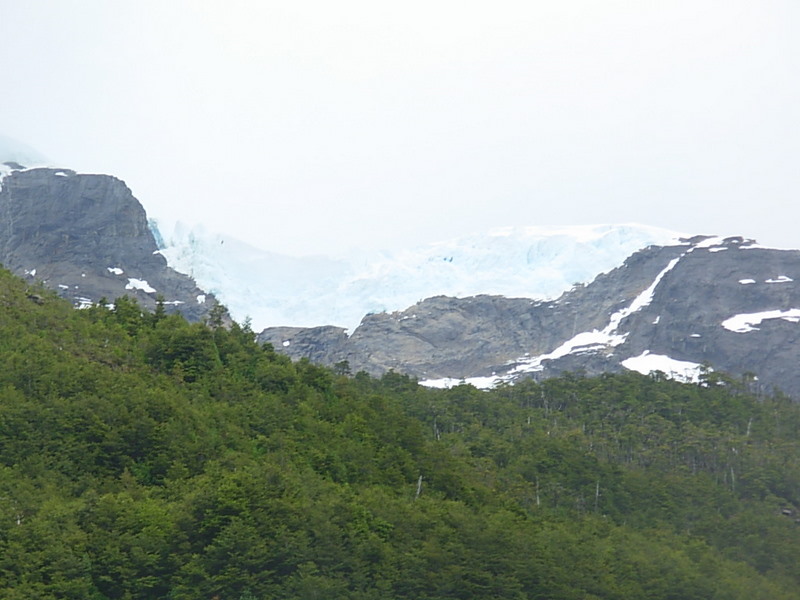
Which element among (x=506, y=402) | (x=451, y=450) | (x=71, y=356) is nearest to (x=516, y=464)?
(x=451, y=450)

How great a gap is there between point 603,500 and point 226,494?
49045mm

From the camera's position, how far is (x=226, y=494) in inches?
1893

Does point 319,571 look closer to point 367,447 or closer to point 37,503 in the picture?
point 37,503

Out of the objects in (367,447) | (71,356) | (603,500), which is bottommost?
(603,500)

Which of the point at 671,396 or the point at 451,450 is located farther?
the point at 671,396

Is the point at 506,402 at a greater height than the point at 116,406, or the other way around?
the point at 116,406

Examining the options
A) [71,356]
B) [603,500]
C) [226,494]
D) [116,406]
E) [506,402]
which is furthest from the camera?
[506,402]

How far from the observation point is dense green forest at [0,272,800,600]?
45375mm

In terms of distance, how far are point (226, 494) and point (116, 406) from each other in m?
13.4

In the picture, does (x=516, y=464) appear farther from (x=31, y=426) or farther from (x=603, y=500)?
(x=31, y=426)

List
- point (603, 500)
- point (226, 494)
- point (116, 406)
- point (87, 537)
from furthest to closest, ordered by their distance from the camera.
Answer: point (603, 500) → point (116, 406) → point (226, 494) → point (87, 537)

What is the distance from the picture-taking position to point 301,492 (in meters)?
53.3

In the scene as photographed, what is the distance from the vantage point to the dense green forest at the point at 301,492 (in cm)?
4538

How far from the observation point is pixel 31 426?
174 feet
